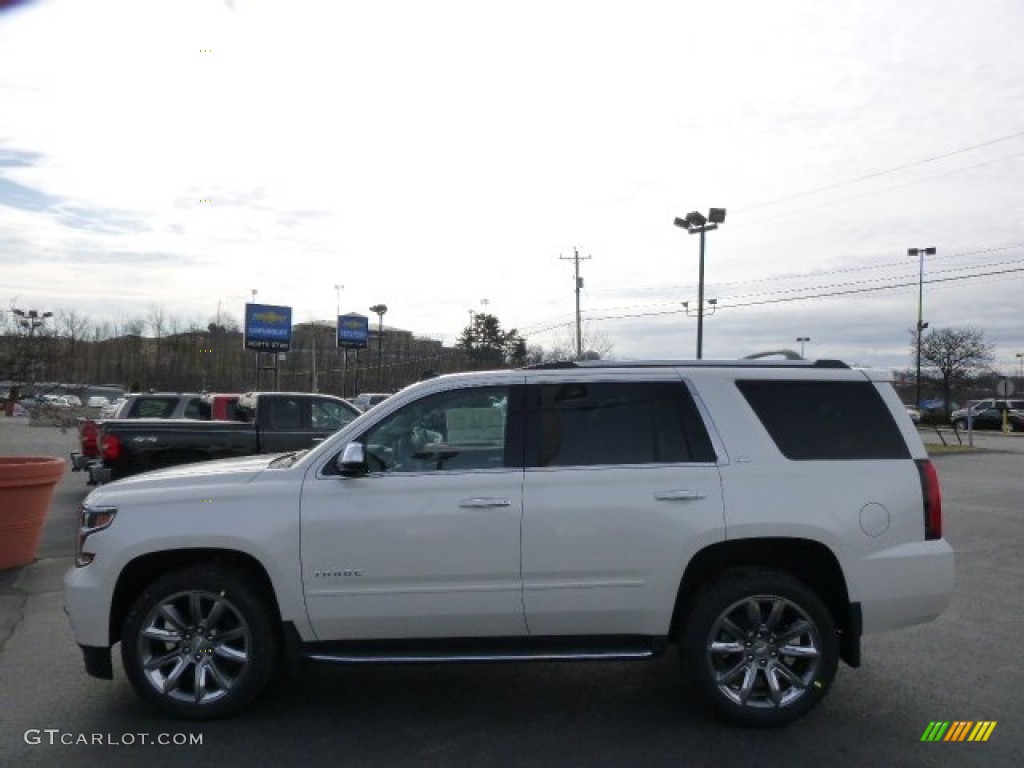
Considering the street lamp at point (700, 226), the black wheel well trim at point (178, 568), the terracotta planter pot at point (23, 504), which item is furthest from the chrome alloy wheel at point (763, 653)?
the street lamp at point (700, 226)

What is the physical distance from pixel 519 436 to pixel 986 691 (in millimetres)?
3137

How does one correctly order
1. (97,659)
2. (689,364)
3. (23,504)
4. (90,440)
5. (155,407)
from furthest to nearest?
(155,407)
(90,440)
(23,504)
(689,364)
(97,659)

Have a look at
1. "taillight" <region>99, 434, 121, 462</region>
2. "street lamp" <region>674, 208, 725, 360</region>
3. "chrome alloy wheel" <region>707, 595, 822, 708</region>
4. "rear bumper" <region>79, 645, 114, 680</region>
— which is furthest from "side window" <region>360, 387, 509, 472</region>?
"street lamp" <region>674, 208, 725, 360</region>

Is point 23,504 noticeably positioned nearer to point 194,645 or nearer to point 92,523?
point 92,523

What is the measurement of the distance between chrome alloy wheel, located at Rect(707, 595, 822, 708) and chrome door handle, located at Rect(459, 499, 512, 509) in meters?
1.27

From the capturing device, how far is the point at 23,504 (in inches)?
331

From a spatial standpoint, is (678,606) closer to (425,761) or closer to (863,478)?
(863,478)

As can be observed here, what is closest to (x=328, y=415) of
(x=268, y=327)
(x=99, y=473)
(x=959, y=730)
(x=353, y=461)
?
(x=99, y=473)

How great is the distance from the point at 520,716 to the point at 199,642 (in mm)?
1761

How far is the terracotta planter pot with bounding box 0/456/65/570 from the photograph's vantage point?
8211 millimetres

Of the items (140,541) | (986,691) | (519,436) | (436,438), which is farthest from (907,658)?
(140,541)

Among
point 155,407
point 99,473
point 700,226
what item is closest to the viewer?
point 99,473

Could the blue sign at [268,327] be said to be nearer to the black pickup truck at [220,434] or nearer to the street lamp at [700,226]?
the street lamp at [700,226]

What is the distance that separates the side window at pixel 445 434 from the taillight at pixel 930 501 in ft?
7.51
